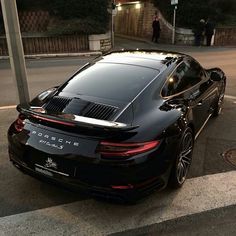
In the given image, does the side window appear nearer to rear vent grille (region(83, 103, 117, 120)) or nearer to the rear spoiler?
rear vent grille (region(83, 103, 117, 120))

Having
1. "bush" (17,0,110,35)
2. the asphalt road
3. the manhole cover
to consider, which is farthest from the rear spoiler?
"bush" (17,0,110,35)

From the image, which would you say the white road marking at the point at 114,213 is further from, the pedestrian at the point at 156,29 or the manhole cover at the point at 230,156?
the pedestrian at the point at 156,29

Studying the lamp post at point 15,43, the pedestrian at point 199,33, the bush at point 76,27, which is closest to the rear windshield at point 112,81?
the lamp post at point 15,43

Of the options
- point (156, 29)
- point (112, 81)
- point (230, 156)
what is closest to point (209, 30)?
point (156, 29)

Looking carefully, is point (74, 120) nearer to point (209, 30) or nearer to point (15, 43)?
point (15, 43)

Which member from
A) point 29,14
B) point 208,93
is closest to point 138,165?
point 208,93

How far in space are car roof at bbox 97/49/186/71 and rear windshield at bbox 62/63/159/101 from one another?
0.12 metres

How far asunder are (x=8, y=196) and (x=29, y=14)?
726 inches

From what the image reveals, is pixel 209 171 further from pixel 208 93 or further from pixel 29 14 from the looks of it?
pixel 29 14

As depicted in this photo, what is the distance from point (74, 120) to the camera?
10.9 ft

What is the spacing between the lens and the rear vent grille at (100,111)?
3.53m

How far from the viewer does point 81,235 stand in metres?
3.24

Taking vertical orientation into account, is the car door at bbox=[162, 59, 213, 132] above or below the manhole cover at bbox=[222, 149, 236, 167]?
above

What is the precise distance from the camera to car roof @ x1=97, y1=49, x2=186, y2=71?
4.43m
